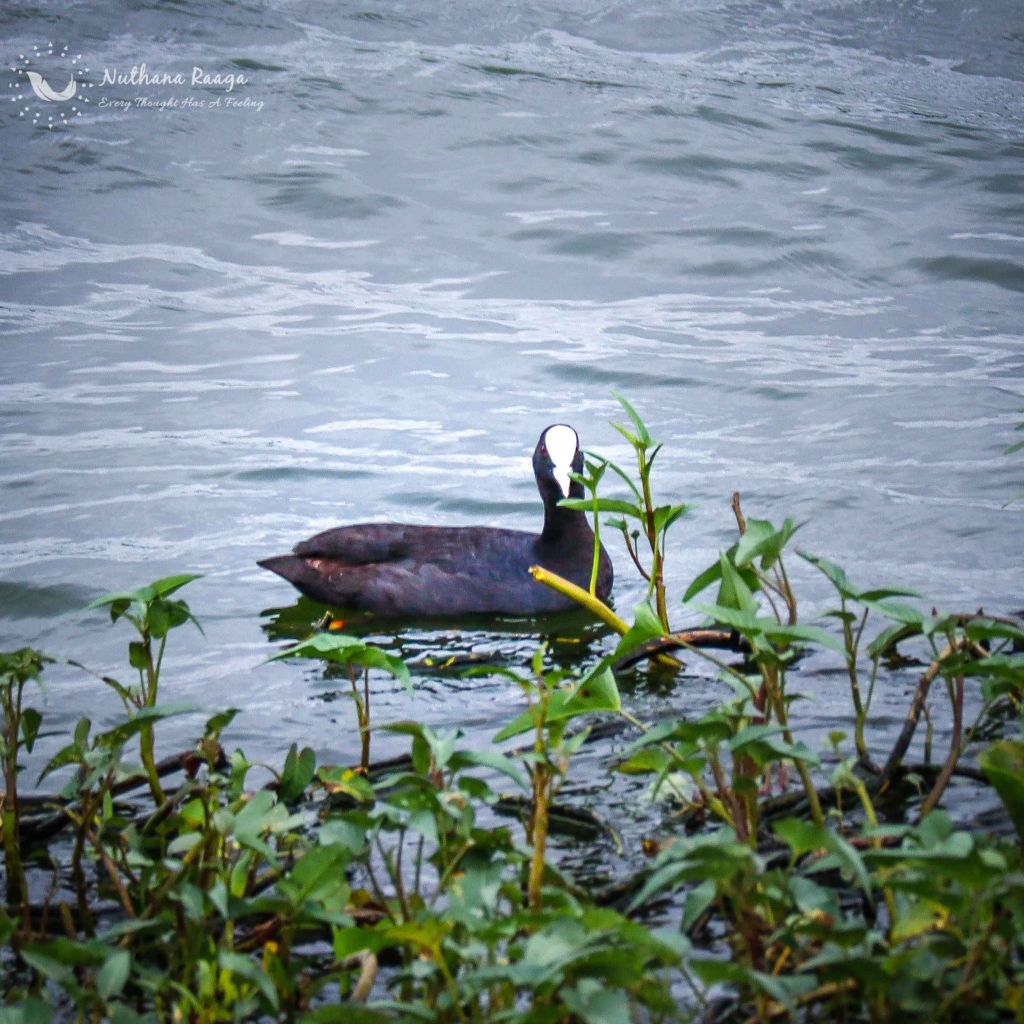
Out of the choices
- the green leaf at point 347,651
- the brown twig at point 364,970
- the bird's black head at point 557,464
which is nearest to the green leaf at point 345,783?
the green leaf at point 347,651

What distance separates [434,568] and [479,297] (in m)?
4.43

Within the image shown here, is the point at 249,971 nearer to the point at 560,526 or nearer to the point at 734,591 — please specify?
the point at 734,591

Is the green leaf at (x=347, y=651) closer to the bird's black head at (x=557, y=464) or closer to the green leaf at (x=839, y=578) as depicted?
the green leaf at (x=839, y=578)

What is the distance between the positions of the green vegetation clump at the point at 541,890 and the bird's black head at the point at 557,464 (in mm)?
2766

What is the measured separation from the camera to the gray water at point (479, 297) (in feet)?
18.9

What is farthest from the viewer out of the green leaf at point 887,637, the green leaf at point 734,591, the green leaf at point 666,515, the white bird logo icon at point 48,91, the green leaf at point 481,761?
the white bird logo icon at point 48,91

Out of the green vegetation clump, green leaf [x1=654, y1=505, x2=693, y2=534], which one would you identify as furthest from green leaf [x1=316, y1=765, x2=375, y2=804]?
green leaf [x1=654, y1=505, x2=693, y2=534]

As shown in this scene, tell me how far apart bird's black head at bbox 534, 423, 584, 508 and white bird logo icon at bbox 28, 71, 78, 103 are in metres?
9.49

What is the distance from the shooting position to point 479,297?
974 centimetres

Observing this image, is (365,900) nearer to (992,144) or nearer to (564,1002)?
(564,1002)

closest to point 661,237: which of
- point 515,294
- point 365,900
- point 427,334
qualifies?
point 515,294

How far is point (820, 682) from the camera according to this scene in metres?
4.23

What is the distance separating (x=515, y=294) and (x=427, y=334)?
1.05 meters

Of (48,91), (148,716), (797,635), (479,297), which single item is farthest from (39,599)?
(48,91)
